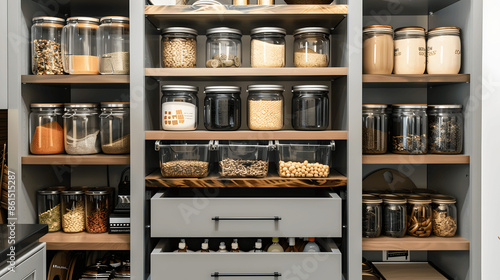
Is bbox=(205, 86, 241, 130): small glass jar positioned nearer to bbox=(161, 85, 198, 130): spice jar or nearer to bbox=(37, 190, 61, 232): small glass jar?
bbox=(161, 85, 198, 130): spice jar

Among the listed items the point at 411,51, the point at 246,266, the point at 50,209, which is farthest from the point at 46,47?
the point at 411,51

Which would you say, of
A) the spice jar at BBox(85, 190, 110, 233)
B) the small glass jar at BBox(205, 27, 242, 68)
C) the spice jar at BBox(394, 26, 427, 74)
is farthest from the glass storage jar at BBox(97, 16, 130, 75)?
the spice jar at BBox(394, 26, 427, 74)

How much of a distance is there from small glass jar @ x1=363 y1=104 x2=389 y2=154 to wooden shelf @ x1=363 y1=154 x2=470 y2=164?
0.05 meters

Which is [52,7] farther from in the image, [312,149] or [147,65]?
[312,149]

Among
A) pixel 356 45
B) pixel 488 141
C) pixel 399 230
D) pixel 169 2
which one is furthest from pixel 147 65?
pixel 488 141

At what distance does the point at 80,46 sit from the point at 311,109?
1100 mm

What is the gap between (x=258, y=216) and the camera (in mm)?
1823

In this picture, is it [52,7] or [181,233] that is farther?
[52,7]

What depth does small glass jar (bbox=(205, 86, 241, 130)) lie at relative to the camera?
189cm

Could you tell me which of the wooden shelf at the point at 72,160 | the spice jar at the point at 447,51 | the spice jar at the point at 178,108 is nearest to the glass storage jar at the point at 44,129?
the wooden shelf at the point at 72,160

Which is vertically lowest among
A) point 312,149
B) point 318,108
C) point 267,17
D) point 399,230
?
point 399,230

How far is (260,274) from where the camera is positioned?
1.78m

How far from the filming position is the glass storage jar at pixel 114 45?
Answer: 1933mm

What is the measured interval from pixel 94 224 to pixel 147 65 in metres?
0.79
